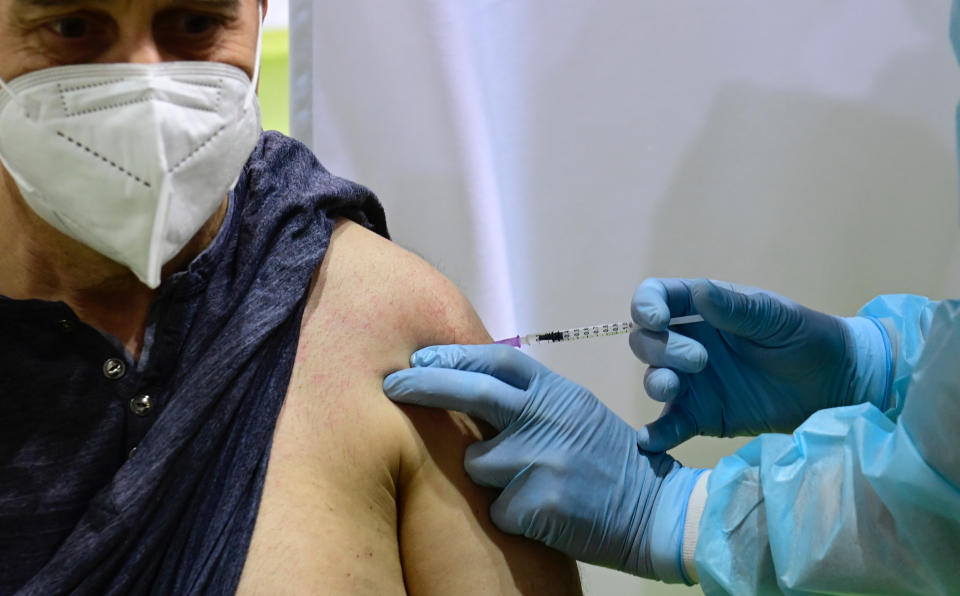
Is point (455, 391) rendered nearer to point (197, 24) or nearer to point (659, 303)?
point (659, 303)

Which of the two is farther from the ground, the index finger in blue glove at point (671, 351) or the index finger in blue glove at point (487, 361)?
the index finger in blue glove at point (487, 361)

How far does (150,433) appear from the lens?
1100 mm

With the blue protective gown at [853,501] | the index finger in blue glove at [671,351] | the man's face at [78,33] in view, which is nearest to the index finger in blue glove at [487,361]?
the index finger in blue glove at [671,351]

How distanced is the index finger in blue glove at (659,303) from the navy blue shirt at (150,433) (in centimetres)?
49

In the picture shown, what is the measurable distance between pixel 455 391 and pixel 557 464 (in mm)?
193

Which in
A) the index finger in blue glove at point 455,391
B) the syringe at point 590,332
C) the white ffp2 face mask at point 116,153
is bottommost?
the syringe at point 590,332

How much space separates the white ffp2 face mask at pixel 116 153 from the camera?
1009 millimetres

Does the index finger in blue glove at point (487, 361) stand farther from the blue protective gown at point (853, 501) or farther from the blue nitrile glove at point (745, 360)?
the blue protective gown at point (853, 501)

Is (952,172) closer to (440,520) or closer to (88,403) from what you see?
(440,520)

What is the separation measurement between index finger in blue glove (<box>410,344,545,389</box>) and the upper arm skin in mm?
41

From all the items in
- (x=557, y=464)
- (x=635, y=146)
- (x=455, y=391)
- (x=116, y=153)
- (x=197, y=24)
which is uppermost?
(x=197, y=24)

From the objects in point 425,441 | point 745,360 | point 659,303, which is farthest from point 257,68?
point 745,360

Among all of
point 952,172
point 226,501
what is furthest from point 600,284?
point 226,501

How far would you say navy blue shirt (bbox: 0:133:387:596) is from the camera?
3.50 ft
